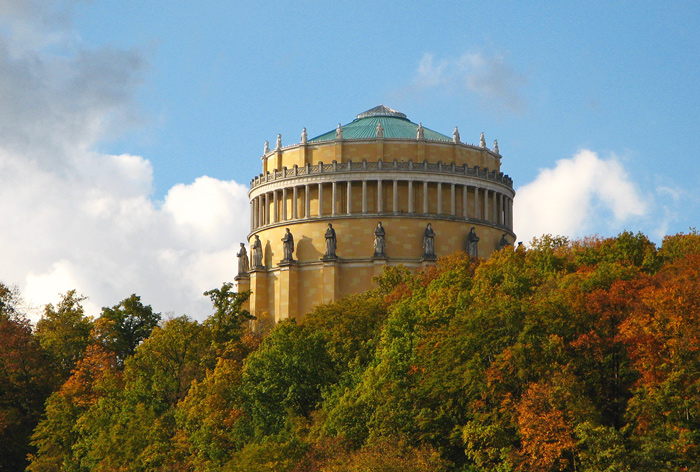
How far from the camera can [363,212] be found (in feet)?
323

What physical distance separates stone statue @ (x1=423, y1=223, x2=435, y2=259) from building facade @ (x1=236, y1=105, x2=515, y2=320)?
74 mm

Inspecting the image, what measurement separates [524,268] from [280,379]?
13285mm

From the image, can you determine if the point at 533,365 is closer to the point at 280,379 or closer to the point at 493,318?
the point at 493,318

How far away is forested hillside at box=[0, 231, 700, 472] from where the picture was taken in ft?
170

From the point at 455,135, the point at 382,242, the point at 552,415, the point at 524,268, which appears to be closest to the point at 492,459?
the point at 552,415

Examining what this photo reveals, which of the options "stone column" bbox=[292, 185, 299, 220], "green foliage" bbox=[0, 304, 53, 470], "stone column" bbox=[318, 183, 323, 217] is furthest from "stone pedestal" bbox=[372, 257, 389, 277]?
"green foliage" bbox=[0, 304, 53, 470]

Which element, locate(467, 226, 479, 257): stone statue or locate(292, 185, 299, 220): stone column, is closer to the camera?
locate(467, 226, 479, 257): stone statue

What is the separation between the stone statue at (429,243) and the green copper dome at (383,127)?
307 inches

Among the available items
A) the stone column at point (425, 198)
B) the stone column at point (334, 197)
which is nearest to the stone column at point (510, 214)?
the stone column at point (425, 198)

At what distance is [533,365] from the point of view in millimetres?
54625

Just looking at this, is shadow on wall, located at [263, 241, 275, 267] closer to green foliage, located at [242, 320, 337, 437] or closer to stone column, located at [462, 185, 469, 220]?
stone column, located at [462, 185, 469, 220]

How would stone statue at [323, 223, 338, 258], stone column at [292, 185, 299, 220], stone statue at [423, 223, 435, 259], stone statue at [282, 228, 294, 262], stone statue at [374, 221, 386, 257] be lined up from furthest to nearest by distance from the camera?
stone column at [292, 185, 299, 220] < stone statue at [282, 228, 294, 262] < stone statue at [323, 223, 338, 258] < stone statue at [423, 223, 435, 259] < stone statue at [374, 221, 386, 257]

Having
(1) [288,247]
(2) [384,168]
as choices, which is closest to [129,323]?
(1) [288,247]

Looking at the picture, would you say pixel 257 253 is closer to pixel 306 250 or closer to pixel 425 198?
pixel 306 250
